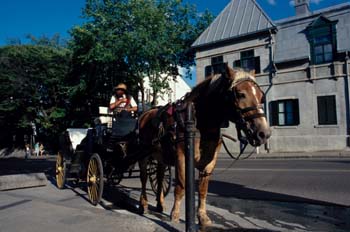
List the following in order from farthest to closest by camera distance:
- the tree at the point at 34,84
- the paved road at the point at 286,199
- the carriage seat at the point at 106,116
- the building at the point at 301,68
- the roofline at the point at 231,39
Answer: the tree at the point at 34,84 < the roofline at the point at 231,39 < the building at the point at 301,68 < the carriage seat at the point at 106,116 < the paved road at the point at 286,199

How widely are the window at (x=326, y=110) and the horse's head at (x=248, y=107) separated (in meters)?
21.8

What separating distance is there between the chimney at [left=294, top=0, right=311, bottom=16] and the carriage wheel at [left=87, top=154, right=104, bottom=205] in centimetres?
2590

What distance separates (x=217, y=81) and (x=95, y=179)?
3.85 metres

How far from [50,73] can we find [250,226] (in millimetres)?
35100

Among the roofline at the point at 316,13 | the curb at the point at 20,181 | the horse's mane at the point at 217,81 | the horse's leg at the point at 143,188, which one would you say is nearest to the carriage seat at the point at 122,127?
the horse's leg at the point at 143,188

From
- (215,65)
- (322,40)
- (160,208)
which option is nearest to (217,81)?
(160,208)

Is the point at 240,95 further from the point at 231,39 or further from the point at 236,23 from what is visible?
the point at 236,23

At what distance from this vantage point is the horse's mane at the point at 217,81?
4145mm

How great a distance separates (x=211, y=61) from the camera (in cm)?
3000

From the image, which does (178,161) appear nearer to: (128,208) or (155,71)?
(128,208)

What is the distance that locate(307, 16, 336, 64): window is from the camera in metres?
24.4

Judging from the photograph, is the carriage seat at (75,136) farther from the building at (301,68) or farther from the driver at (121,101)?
the building at (301,68)

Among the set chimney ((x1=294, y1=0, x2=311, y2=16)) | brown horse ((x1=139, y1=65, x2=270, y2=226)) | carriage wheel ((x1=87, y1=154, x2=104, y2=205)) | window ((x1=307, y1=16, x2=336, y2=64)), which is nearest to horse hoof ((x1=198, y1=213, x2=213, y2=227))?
brown horse ((x1=139, y1=65, x2=270, y2=226))

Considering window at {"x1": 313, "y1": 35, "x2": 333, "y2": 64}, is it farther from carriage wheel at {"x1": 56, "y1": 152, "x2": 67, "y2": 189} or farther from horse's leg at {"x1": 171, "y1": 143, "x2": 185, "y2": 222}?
horse's leg at {"x1": 171, "y1": 143, "x2": 185, "y2": 222}
